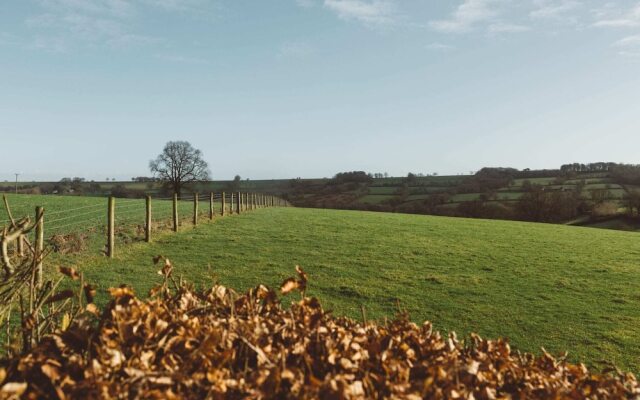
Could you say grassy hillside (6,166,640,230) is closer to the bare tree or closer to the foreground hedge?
the bare tree

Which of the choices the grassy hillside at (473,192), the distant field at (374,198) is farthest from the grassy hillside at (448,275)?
the distant field at (374,198)

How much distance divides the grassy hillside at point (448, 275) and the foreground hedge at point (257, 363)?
5.64 meters

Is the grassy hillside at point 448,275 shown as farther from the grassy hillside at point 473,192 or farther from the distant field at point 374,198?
the distant field at point 374,198

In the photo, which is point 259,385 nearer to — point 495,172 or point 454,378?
point 454,378

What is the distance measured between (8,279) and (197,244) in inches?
588

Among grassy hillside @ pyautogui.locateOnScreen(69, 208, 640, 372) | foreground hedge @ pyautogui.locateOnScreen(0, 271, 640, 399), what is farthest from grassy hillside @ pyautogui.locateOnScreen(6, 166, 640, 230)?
foreground hedge @ pyautogui.locateOnScreen(0, 271, 640, 399)

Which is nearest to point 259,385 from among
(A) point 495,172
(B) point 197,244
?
(B) point 197,244

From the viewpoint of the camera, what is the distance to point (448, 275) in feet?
48.1

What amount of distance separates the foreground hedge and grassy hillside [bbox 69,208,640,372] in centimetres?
564

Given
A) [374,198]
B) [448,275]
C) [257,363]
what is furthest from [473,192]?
[257,363]

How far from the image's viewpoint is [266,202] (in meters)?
54.2

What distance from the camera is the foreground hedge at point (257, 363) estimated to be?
6.18 feet

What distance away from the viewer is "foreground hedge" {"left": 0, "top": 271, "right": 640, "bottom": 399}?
1.88 m

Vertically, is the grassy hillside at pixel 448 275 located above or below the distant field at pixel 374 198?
below
